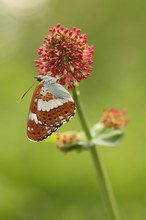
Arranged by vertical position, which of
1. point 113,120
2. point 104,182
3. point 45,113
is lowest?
point 104,182

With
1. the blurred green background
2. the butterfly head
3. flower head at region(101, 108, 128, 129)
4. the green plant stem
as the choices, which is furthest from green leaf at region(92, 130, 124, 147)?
the blurred green background

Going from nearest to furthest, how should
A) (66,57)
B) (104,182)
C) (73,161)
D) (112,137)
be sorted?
(66,57) < (104,182) < (112,137) < (73,161)

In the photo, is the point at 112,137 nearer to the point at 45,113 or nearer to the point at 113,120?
the point at 113,120

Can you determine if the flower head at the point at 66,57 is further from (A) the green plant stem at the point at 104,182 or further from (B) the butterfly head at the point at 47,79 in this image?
(A) the green plant stem at the point at 104,182

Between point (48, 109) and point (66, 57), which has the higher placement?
point (66, 57)

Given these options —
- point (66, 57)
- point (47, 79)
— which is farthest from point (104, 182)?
point (66, 57)

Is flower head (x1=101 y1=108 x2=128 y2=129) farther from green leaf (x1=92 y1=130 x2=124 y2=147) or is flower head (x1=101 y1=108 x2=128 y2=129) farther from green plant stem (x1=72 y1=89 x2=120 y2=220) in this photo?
green plant stem (x1=72 y1=89 x2=120 y2=220)

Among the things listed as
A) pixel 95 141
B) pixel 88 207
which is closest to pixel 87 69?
pixel 95 141

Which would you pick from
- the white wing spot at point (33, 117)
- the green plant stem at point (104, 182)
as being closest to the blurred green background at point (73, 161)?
the green plant stem at point (104, 182)
